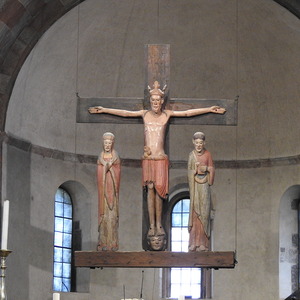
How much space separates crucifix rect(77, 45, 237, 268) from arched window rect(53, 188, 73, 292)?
19.6 ft

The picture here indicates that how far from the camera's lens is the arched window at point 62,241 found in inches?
901

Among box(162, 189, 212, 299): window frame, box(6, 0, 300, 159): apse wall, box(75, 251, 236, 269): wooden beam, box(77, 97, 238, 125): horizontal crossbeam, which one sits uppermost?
box(6, 0, 300, 159): apse wall

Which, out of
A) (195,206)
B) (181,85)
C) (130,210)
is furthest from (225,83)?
(195,206)

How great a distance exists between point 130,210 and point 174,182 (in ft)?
3.41

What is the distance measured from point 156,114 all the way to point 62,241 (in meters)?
6.58

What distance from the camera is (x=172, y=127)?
2373 cm

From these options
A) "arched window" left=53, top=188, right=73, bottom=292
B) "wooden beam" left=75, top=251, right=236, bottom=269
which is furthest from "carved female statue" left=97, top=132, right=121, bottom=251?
"arched window" left=53, top=188, right=73, bottom=292

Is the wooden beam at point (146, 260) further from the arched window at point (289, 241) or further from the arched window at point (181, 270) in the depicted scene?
the arched window at point (181, 270)

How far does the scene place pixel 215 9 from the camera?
22.2 m

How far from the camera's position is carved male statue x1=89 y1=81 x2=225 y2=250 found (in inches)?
664

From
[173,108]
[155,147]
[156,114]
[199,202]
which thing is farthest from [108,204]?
[173,108]

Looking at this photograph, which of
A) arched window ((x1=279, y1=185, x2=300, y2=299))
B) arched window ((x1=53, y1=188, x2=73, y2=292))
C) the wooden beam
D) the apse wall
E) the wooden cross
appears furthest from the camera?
arched window ((x1=53, y1=188, x2=73, y2=292))

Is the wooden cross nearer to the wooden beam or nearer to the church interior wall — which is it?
the wooden beam

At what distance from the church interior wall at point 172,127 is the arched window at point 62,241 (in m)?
Answer: 0.26
